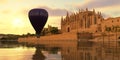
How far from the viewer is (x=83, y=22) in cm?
12556

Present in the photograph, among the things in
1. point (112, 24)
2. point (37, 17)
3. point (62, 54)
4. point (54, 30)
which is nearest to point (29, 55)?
point (62, 54)

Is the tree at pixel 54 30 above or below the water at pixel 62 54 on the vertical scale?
below

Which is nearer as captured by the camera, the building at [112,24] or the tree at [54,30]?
the building at [112,24]

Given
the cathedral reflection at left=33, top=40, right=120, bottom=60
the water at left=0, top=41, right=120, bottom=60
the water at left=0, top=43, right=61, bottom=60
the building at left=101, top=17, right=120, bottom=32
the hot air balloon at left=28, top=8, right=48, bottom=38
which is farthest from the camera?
the building at left=101, top=17, right=120, bottom=32

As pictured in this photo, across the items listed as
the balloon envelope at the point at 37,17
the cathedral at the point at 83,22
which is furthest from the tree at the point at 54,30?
the balloon envelope at the point at 37,17

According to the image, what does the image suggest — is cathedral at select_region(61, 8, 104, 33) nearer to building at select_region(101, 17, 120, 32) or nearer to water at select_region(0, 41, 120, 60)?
building at select_region(101, 17, 120, 32)

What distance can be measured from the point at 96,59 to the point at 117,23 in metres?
82.8

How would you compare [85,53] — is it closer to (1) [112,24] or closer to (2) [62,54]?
(2) [62,54]

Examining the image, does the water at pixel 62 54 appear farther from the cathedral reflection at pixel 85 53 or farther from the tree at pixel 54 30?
the tree at pixel 54 30

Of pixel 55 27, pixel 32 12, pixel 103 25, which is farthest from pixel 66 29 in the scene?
pixel 32 12

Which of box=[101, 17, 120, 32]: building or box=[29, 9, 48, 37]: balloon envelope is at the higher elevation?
box=[29, 9, 48, 37]: balloon envelope

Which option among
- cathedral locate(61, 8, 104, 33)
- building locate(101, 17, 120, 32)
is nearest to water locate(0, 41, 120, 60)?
building locate(101, 17, 120, 32)

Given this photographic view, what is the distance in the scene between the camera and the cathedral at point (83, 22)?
376ft

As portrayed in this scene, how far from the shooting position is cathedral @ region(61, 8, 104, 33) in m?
115
